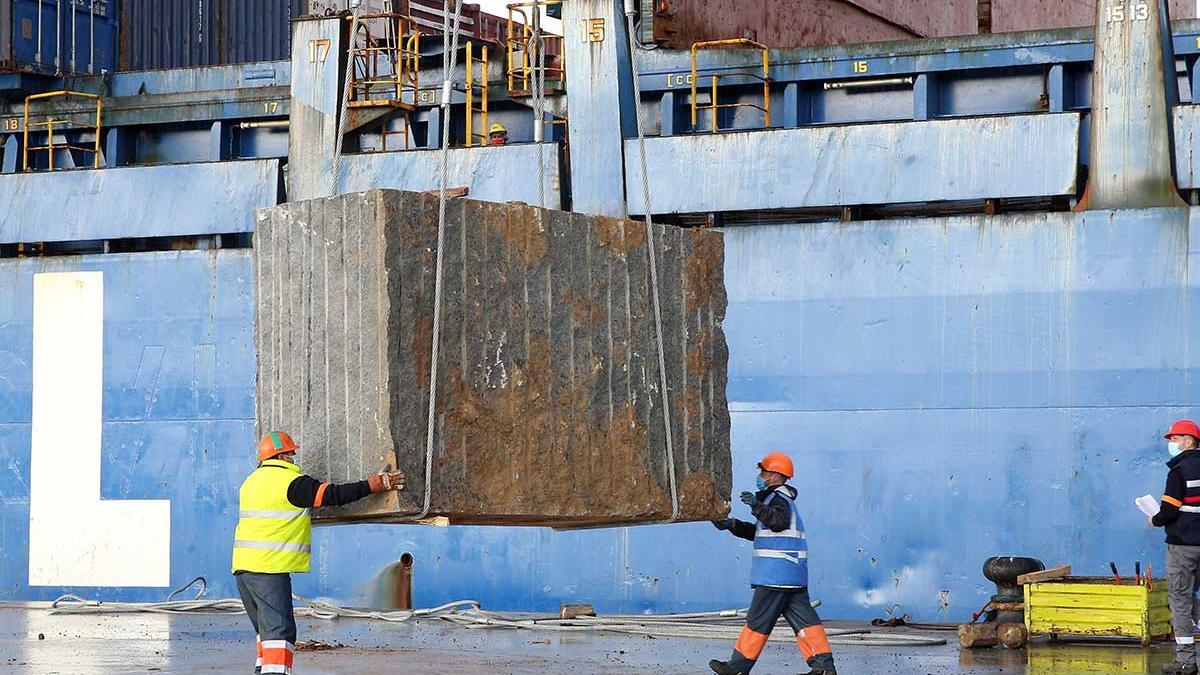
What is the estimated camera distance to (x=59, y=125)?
49.6ft

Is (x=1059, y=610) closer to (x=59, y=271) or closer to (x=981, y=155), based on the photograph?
(x=981, y=155)

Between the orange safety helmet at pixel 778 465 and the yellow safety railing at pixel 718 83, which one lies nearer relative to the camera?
the orange safety helmet at pixel 778 465

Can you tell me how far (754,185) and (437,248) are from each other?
6.15 metres

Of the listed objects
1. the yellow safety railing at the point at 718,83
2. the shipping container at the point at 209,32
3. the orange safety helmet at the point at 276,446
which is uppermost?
the shipping container at the point at 209,32

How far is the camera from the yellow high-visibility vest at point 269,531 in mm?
6859

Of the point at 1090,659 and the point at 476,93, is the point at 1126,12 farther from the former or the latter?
the point at 476,93

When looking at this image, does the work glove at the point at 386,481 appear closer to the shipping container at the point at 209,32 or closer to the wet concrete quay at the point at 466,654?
the wet concrete quay at the point at 466,654

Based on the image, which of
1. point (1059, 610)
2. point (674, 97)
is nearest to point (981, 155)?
point (674, 97)

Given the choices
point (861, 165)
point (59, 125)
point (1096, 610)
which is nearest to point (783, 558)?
point (1096, 610)

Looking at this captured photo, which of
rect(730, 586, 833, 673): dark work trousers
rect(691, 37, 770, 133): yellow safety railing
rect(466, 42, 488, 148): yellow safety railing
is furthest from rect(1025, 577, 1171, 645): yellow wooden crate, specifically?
rect(466, 42, 488, 148): yellow safety railing

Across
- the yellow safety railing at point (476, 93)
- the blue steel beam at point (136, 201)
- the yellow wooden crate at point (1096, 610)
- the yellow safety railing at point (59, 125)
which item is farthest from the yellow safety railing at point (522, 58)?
the yellow wooden crate at point (1096, 610)

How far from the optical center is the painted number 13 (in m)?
11.1

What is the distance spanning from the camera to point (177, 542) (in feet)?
43.2

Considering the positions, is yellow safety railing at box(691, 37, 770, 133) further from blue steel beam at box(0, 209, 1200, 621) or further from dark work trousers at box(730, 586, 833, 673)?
dark work trousers at box(730, 586, 833, 673)
